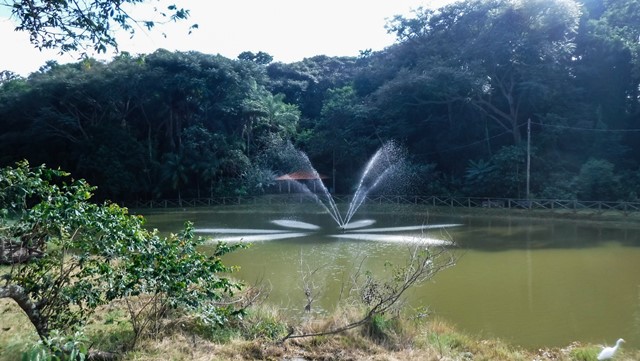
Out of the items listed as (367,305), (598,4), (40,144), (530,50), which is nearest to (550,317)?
(367,305)

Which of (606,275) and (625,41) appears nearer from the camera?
(606,275)

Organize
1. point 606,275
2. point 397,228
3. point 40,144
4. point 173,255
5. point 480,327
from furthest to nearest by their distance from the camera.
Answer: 1. point 40,144
2. point 397,228
3. point 606,275
4. point 480,327
5. point 173,255

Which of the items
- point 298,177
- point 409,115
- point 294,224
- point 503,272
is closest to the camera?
point 503,272

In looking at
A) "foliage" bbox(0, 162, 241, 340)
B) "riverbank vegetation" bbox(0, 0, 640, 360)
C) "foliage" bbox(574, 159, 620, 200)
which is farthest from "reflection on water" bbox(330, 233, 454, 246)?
"foliage" bbox(574, 159, 620, 200)

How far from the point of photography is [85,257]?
4.85 meters

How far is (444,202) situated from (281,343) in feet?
79.8

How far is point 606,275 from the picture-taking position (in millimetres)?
11219

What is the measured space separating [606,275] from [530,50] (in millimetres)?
18954

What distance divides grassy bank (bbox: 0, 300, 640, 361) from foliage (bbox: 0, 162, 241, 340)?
13.1 inches

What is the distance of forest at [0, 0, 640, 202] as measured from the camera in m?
26.9

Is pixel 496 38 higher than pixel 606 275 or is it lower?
higher

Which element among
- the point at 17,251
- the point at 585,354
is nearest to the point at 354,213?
the point at 585,354

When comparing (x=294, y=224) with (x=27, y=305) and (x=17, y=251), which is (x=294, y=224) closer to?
(x=17, y=251)

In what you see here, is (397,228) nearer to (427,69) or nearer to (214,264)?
(427,69)
